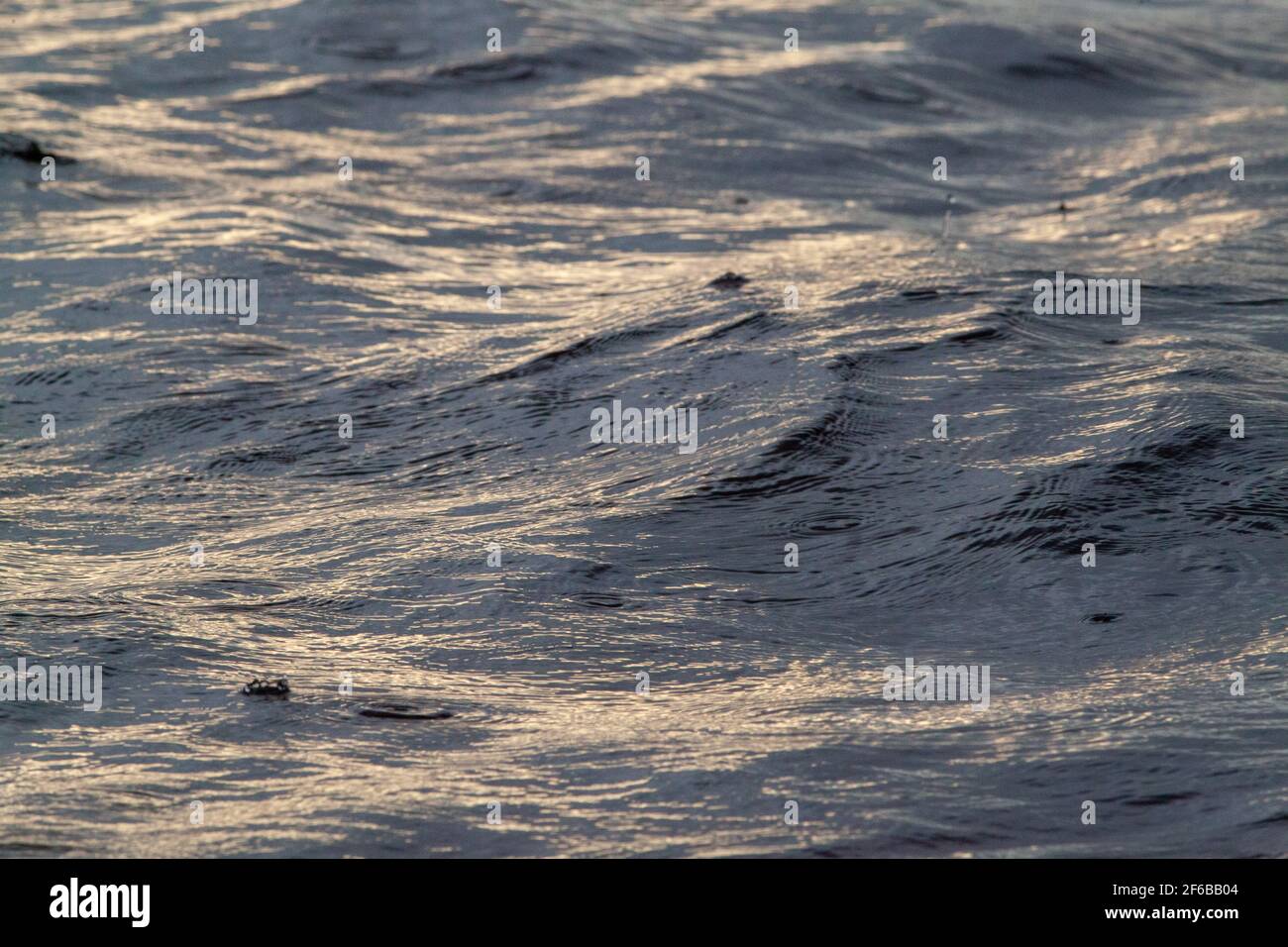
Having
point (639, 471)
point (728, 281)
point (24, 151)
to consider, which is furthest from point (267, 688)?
point (24, 151)

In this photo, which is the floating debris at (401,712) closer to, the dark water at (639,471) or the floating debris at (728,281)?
the dark water at (639,471)

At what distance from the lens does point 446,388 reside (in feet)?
27.1

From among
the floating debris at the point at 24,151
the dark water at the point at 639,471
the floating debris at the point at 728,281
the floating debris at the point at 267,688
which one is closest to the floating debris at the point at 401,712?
the dark water at the point at 639,471

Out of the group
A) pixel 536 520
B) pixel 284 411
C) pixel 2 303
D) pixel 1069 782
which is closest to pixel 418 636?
pixel 536 520

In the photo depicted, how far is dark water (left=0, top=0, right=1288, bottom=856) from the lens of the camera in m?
4.33

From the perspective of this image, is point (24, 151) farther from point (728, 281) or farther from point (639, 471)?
point (639, 471)

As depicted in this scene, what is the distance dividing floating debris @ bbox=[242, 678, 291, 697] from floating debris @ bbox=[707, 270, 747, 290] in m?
4.95

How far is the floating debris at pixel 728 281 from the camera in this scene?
30.6ft

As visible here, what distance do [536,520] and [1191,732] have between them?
282 centimetres

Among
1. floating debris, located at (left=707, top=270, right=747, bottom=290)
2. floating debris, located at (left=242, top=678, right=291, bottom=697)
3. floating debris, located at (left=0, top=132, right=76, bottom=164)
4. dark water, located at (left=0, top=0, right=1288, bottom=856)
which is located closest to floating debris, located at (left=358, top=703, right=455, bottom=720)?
dark water, located at (left=0, top=0, right=1288, bottom=856)

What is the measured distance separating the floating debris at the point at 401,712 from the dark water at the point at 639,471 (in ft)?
0.26
